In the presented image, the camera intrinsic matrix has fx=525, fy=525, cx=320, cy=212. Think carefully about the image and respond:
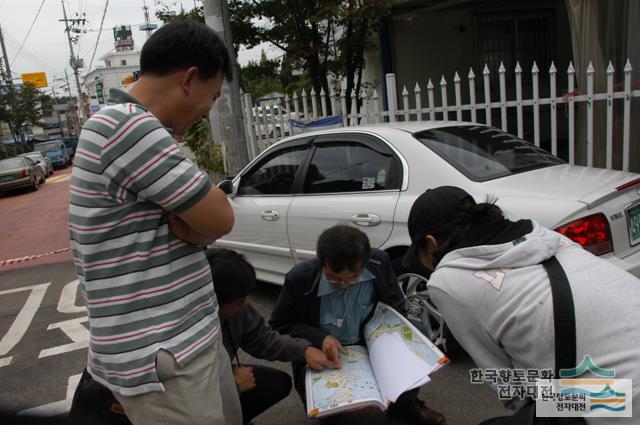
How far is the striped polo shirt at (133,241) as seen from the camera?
1.29 m

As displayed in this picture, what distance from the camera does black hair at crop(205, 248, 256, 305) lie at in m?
2.09

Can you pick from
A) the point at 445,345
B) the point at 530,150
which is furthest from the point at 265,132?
the point at 445,345

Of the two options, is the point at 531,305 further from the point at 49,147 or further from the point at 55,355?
the point at 49,147

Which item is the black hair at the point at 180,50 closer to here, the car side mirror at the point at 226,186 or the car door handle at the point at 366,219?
the car door handle at the point at 366,219

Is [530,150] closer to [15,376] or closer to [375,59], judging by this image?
[15,376]

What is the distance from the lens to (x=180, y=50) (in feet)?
4.67

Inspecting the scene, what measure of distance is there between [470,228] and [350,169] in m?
2.25

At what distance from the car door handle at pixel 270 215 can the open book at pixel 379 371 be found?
6.33 ft

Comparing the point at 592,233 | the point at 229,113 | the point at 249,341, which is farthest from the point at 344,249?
the point at 229,113

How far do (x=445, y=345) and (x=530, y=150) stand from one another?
1601 mm

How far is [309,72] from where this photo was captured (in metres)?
8.99

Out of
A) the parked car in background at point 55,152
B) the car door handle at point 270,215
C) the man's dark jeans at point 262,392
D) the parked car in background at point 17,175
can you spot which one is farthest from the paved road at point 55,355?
the parked car in background at point 55,152

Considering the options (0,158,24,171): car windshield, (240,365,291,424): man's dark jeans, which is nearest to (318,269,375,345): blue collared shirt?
(240,365,291,424): man's dark jeans

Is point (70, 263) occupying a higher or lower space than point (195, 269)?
lower
